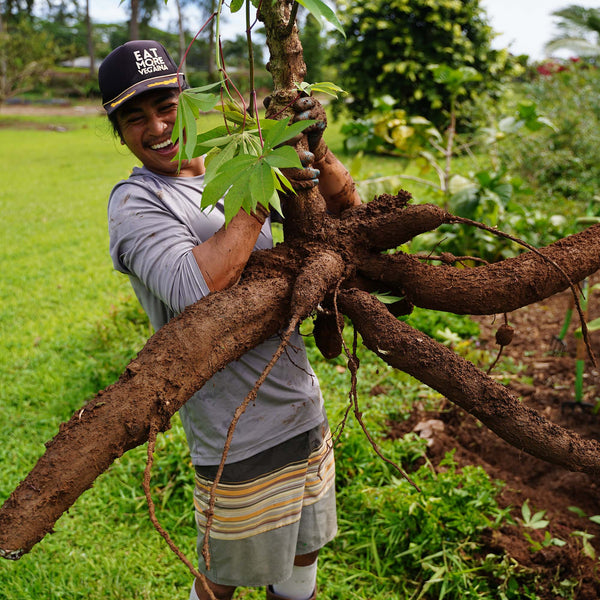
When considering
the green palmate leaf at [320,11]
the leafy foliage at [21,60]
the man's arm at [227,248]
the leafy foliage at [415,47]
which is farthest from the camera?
the leafy foliage at [21,60]

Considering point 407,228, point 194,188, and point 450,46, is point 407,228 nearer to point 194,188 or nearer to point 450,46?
point 194,188

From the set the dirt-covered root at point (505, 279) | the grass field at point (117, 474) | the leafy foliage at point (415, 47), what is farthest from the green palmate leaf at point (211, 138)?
the leafy foliage at point (415, 47)

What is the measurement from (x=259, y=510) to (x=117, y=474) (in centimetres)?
144

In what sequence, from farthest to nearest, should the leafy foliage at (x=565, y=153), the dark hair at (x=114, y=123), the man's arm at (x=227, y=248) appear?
the leafy foliage at (x=565, y=153) < the dark hair at (x=114, y=123) < the man's arm at (x=227, y=248)

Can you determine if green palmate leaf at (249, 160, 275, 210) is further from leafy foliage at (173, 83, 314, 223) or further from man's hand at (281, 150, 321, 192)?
man's hand at (281, 150, 321, 192)

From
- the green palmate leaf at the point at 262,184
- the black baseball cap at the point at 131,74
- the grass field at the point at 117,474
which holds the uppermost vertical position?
the black baseball cap at the point at 131,74

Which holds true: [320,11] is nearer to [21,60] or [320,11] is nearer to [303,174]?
[303,174]

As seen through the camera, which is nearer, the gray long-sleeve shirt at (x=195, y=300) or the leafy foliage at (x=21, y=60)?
the gray long-sleeve shirt at (x=195, y=300)

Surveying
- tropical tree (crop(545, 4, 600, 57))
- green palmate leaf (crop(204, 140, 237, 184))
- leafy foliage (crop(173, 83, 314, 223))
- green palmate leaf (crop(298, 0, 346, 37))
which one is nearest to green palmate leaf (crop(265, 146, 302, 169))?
leafy foliage (crop(173, 83, 314, 223))

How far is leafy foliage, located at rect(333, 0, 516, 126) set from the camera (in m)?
7.50

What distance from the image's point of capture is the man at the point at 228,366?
1309 mm

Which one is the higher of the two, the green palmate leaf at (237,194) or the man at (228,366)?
the green palmate leaf at (237,194)

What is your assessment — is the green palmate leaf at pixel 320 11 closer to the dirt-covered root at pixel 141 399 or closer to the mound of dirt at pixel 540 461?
the dirt-covered root at pixel 141 399

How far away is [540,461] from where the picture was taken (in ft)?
8.52
